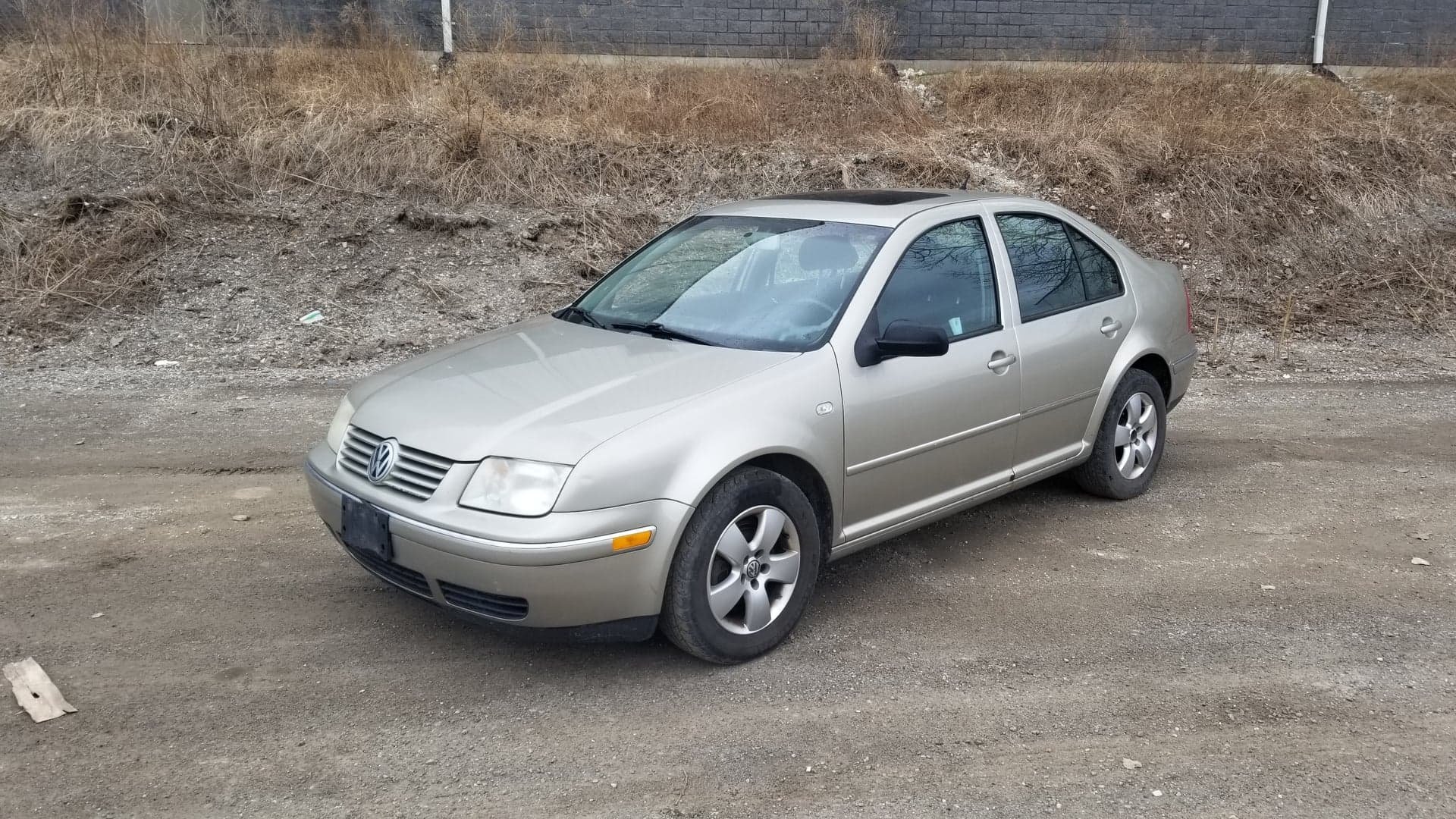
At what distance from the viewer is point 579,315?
5.07 meters

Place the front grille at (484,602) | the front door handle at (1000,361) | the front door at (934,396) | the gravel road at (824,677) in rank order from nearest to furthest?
the gravel road at (824,677) → the front grille at (484,602) → the front door at (934,396) → the front door handle at (1000,361)

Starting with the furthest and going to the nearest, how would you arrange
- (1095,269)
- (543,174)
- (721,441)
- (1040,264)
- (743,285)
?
(543,174), (1095,269), (1040,264), (743,285), (721,441)

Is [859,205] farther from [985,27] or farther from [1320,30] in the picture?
[1320,30]

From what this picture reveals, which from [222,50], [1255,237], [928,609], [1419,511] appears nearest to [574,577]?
[928,609]

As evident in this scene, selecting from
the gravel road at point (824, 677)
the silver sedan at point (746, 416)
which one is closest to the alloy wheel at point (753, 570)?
the silver sedan at point (746, 416)

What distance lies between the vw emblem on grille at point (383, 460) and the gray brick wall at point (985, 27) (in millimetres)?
10747

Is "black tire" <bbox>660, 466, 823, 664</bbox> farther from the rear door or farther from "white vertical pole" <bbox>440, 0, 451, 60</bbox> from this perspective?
"white vertical pole" <bbox>440, 0, 451, 60</bbox>

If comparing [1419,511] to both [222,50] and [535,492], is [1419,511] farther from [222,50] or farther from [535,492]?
[222,50]

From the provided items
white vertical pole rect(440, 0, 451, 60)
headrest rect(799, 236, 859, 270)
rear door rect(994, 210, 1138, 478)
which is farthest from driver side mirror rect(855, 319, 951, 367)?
white vertical pole rect(440, 0, 451, 60)

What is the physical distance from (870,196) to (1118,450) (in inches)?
70.0

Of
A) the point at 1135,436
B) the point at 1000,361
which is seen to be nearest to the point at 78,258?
the point at 1000,361

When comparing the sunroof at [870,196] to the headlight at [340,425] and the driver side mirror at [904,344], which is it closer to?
the driver side mirror at [904,344]

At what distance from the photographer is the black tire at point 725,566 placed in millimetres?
3770

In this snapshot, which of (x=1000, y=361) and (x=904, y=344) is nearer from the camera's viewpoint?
(x=904, y=344)
